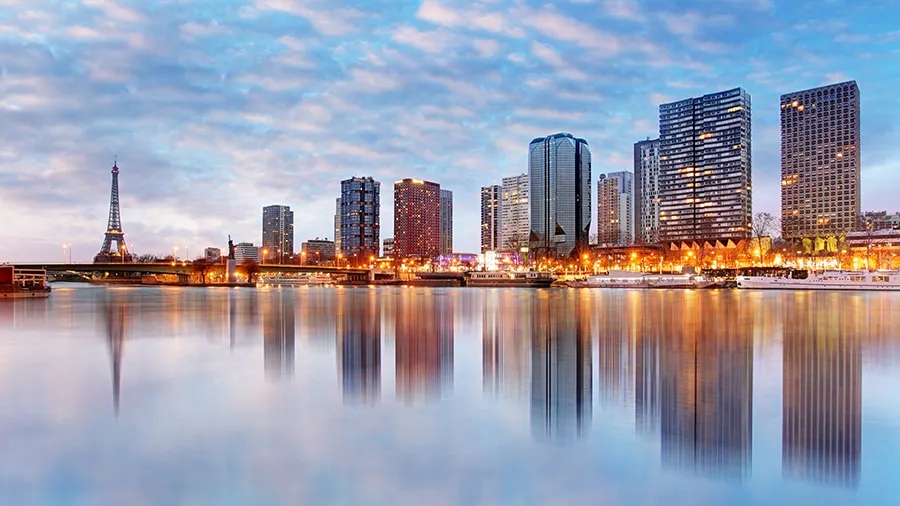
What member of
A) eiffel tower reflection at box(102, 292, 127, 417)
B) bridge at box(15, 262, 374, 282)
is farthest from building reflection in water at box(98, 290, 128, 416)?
bridge at box(15, 262, 374, 282)

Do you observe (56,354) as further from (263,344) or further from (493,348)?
(493,348)

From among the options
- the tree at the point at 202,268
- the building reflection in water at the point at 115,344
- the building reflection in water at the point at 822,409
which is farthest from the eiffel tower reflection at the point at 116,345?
the tree at the point at 202,268

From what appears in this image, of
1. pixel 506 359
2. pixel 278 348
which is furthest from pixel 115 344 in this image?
pixel 506 359

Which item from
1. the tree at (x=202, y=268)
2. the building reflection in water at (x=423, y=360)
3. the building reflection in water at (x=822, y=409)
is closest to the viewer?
the building reflection in water at (x=822, y=409)

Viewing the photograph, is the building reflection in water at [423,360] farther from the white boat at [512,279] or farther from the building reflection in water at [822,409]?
the white boat at [512,279]

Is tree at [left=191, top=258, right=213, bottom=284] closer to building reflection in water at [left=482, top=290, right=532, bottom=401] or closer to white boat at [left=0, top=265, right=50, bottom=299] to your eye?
white boat at [left=0, top=265, right=50, bottom=299]

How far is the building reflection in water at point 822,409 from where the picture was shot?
8.98 m

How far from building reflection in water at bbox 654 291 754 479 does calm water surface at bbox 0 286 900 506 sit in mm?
63

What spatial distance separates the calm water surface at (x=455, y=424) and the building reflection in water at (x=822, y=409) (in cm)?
6

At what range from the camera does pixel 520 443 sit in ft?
34.0

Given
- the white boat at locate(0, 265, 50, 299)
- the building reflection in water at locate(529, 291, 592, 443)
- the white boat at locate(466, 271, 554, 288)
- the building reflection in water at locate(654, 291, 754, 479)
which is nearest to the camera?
the building reflection in water at locate(654, 291, 754, 479)

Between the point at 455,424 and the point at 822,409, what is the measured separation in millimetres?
7644

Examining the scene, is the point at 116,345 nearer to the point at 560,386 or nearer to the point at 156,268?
the point at 560,386

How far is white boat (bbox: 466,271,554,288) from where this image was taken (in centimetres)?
14912
